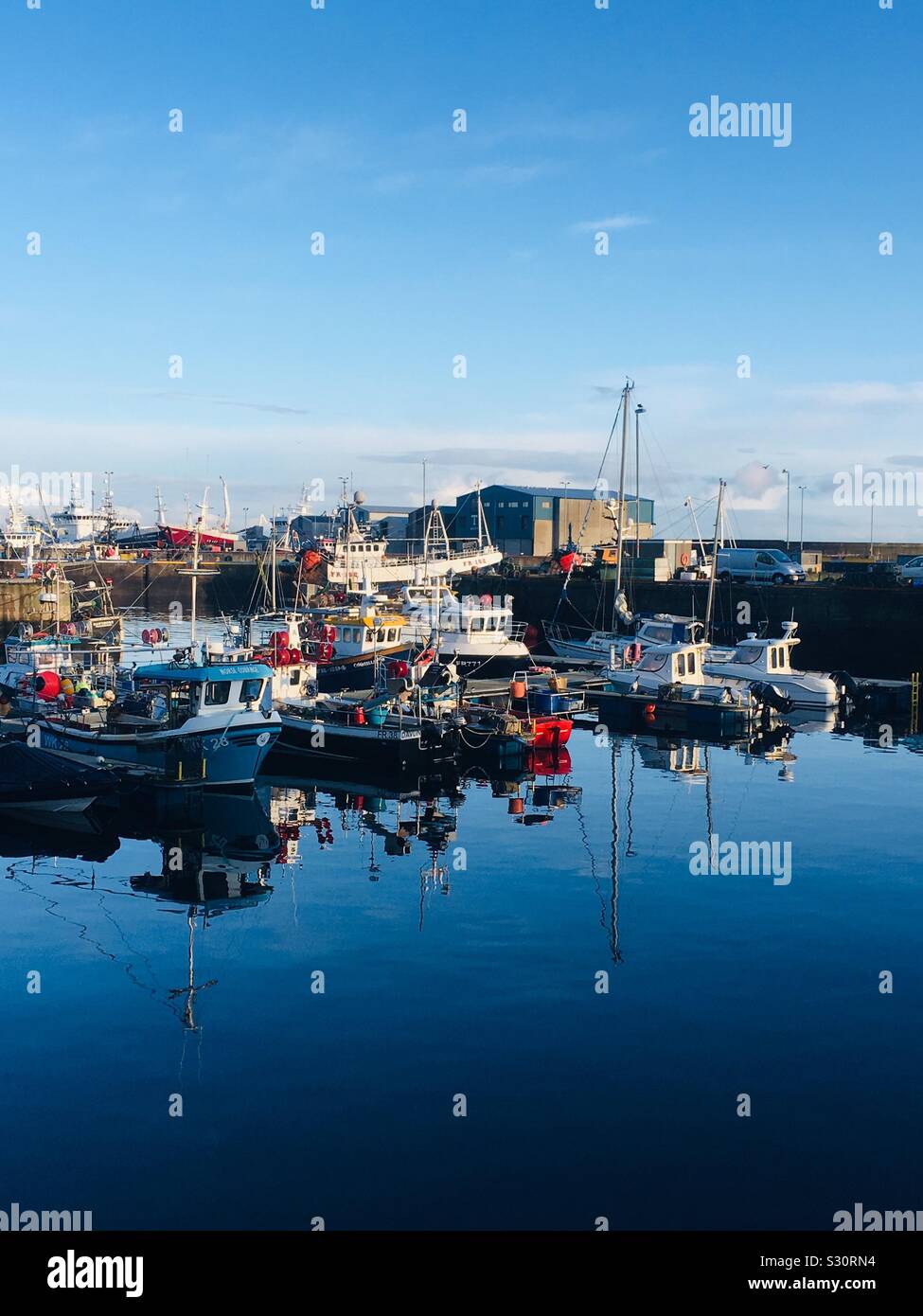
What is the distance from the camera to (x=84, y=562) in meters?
116

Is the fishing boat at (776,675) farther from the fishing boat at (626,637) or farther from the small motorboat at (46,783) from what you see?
the small motorboat at (46,783)

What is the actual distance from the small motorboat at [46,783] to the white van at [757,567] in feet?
180

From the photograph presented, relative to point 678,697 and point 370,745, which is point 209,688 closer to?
point 370,745

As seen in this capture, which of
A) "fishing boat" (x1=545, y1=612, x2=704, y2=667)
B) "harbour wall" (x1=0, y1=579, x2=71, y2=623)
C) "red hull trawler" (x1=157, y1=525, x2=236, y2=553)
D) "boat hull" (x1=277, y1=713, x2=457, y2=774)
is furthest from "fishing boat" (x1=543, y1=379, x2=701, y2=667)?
"red hull trawler" (x1=157, y1=525, x2=236, y2=553)

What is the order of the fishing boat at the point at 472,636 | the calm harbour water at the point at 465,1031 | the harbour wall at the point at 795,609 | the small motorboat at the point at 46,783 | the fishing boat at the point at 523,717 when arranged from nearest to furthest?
1. the calm harbour water at the point at 465,1031
2. the small motorboat at the point at 46,783
3. the fishing boat at the point at 523,717
4. the fishing boat at the point at 472,636
5. the harbour wall at the point at 795,609

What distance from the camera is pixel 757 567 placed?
8025cm

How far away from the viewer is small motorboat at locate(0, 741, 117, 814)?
107 ft

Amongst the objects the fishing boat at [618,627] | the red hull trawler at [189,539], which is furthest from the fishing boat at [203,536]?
the fishing boat at [618,627]

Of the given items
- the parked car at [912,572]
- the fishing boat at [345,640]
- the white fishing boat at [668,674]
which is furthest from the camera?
the parked car at [912,572]

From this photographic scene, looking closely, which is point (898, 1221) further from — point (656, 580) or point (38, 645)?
point (656, 580)

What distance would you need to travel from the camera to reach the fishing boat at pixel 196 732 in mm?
34938

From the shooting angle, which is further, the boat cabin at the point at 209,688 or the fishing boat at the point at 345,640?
the fishing boat at the point at 345,640

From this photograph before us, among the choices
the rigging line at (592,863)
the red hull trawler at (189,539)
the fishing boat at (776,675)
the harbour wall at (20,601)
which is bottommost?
the rigging line at (592,863)

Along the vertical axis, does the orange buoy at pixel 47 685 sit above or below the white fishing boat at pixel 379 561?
below
